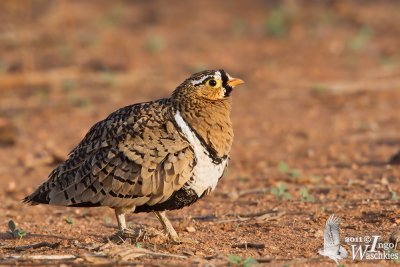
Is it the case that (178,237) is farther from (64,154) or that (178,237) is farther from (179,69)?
(179,69)

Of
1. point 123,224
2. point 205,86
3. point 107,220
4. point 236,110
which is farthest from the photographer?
point 236,110

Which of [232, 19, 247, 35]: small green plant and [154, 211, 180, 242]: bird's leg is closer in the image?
[154, 211, 180, 242]: bird's leg

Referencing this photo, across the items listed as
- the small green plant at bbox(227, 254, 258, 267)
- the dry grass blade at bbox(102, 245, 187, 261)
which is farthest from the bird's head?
the small green plant at bbox(227, 254, 258, 267)

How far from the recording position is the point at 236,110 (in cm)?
1226

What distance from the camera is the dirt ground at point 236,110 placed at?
5891 millimetres

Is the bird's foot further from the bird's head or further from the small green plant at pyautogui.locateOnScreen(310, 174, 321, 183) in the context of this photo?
the small green plant at pyautogui.locateOnScreen(310, 174, 321, 183)

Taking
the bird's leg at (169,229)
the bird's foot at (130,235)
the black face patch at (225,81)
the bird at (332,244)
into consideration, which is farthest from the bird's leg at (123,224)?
the bird at (332,244)

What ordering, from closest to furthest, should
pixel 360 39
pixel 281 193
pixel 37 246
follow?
pixel 37 246, pixel 281 193, pixel 360 39

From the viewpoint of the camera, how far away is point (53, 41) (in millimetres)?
16672

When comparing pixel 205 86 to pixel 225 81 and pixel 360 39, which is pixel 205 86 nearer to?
pixel 225 81

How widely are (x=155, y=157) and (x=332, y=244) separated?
1378mm

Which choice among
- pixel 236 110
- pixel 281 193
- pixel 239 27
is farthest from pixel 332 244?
pixel 239 27

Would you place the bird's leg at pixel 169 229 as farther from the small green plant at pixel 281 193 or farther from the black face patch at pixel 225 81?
the small green plant at pixel 281 193

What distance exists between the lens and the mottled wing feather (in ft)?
17.8
